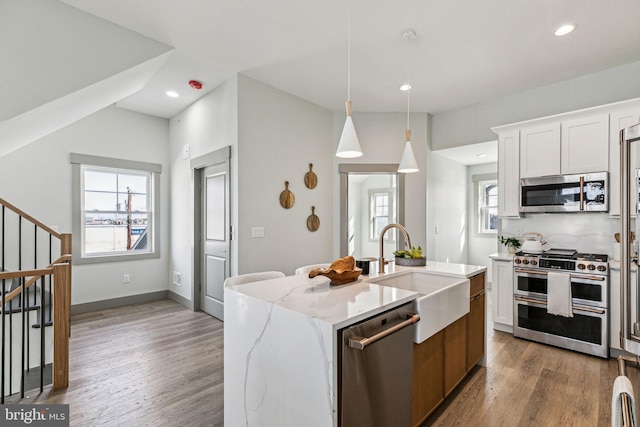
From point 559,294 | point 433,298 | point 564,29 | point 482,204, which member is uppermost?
point 564,29

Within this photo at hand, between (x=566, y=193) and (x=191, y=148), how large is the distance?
186 inches

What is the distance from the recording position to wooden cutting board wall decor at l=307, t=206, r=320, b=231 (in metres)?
4.24

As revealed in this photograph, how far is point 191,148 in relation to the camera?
4484 millimetres

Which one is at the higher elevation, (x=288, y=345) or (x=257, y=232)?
(x=257, y=232)

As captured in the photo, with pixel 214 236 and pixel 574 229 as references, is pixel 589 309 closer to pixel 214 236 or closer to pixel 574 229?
pixel 574 229

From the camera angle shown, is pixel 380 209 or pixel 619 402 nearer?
pixel 619 402

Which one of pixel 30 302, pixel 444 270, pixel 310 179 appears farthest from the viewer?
pixel 310 179

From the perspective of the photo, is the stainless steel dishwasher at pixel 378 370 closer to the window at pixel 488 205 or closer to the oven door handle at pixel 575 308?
the oven door handle at pixel 575 308

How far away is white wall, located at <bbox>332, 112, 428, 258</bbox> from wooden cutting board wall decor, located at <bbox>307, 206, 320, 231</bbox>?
36 cm

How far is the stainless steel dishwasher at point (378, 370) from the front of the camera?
126 centimetres

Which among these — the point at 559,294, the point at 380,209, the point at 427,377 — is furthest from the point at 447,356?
the point at 380,209

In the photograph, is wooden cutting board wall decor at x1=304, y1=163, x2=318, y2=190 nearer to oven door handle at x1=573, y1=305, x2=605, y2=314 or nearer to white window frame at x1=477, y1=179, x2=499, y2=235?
oven door handle at x1=573, y1=305, x2=605, y2=314

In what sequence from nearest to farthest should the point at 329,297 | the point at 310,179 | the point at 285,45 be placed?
the point at 329,297 < the point at 285,45 < the point at 310,179

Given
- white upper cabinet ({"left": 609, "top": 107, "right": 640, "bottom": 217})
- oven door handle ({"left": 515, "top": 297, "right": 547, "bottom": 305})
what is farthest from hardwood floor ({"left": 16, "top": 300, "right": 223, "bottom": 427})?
white upper cabinet ({"left": 609, "top": 107, "right": 640, "bottom": 217})
